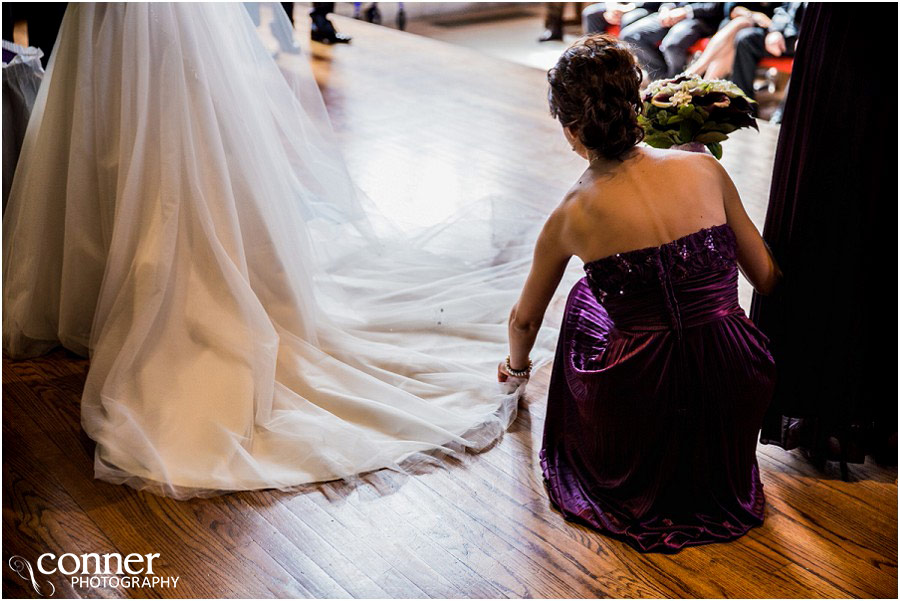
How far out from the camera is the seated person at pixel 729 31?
5.68m

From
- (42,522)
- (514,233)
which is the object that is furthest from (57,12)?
(42,522)

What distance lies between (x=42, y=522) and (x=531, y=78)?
4803 mm

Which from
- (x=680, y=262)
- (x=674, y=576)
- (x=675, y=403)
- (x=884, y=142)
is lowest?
(x=674, y=576)

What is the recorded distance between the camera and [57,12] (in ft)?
13.4

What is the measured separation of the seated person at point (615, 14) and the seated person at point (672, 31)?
0.29 ft

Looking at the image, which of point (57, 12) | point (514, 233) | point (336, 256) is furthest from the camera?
point (57, 12)

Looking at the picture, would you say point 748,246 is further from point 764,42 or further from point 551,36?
point 551,36

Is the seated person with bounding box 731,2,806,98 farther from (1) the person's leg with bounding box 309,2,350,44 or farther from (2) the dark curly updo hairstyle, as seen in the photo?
(2) the dark curly updo hairstyle

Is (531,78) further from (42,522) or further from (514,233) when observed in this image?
(42,522)

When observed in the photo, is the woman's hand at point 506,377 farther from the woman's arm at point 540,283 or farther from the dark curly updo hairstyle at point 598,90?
the dark curly updo hairstyle at point 598,90

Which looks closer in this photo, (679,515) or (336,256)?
(679,515)

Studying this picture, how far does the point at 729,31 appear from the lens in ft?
18.8

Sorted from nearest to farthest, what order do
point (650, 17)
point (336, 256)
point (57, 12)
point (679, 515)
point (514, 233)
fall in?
1. point (679, 515)
2. point (336, 256)
3. point (514, 233)
4. point (57, 12)
5. point (650, 17)

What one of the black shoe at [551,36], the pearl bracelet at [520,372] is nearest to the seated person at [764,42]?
the black shoe at [551,36]
